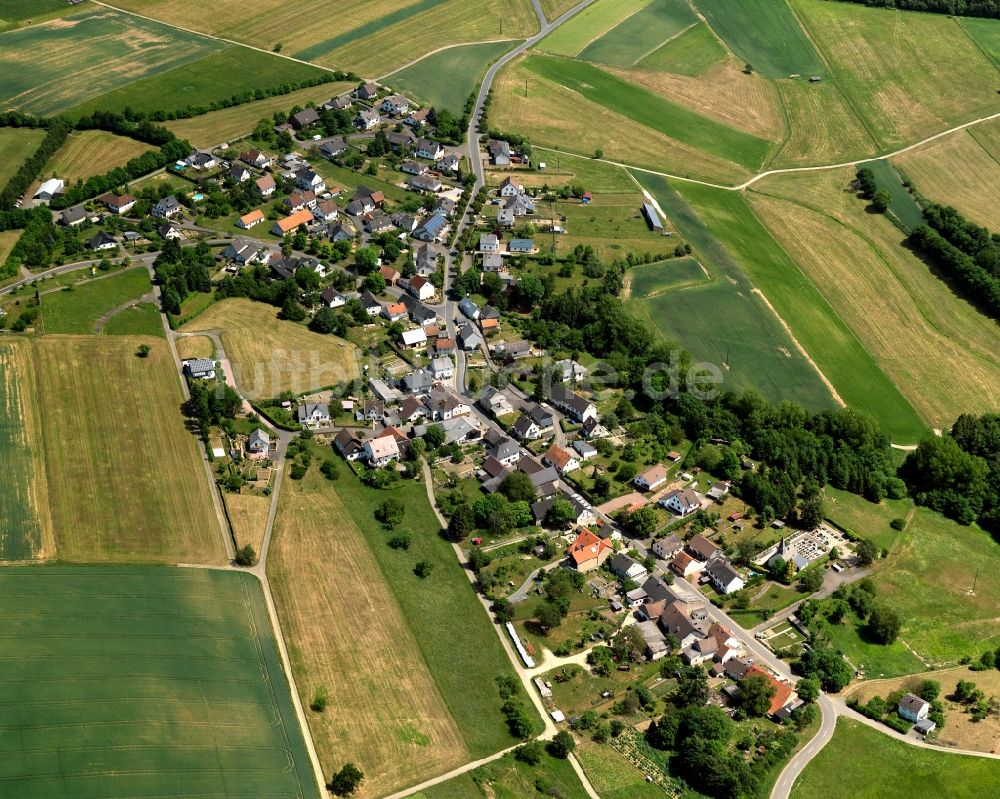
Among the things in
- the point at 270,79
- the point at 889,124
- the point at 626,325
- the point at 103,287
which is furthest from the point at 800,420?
the point at 270,79

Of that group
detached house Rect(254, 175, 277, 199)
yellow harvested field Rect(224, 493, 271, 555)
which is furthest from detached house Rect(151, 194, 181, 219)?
yellow harvested field Rect(224, 493, 271, 555)

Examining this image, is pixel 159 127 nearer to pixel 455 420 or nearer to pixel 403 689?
pixel 455 420

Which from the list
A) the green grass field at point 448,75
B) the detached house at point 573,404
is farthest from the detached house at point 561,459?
the green grass field at point 448,75

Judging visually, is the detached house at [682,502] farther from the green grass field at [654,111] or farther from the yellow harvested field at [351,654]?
the green grass field at [654,111]

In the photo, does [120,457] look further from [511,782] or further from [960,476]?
[960,476]

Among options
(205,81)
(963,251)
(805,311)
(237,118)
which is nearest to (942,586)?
(805,311)

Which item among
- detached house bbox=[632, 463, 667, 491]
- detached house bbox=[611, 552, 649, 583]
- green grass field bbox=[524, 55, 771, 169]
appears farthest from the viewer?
green grass field bbox=[524, 55, 771, 169]

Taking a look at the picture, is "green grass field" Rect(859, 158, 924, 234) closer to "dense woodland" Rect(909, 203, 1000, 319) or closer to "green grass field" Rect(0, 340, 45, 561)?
"dense woodland" Rect(909, 203, 1000, 319)
